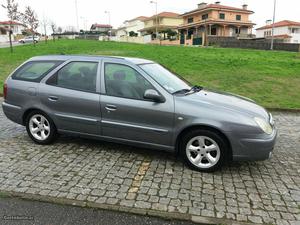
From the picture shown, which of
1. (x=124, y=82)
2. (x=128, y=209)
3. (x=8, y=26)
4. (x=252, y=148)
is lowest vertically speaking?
(x=128, y=209)

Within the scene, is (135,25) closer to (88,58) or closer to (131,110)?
(88,58)

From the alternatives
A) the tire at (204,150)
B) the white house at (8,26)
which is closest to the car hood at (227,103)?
the tire at (204,150)

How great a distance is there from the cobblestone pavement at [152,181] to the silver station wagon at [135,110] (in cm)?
30

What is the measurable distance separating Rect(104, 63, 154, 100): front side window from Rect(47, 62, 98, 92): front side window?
0.82 feet

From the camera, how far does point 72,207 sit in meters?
3.34

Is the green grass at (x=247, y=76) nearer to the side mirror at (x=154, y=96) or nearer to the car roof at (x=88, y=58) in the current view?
the car roof at (x=88, y=58)

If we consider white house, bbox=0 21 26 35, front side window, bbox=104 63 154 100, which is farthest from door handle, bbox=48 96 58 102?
white house, bbox=0 21 26 35

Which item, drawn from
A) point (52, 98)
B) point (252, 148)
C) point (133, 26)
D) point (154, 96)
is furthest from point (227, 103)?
point (133, 26)

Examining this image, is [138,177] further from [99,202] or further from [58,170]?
[58,170]

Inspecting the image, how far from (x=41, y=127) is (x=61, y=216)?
2450mm

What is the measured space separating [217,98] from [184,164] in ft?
3.73

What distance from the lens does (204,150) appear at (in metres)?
4.20

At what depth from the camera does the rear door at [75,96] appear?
4.78m

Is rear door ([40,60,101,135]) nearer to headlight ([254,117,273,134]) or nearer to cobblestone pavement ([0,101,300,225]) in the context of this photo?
cobblestone pavement ([0,101,300,225])
